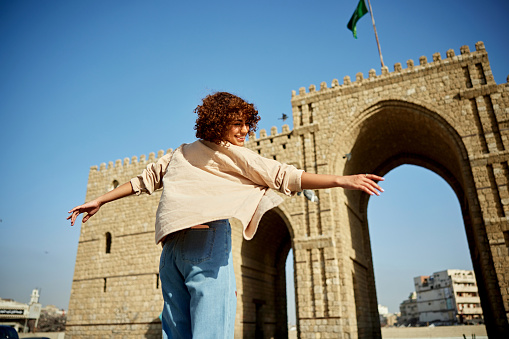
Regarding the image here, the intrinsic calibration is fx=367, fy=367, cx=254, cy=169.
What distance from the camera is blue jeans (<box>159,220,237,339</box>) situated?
1735 mm

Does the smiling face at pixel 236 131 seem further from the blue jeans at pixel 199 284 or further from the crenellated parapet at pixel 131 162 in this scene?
the crenellated parapet at pixel 131 162

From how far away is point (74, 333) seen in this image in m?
16.8

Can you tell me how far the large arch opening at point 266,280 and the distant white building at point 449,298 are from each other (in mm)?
47605

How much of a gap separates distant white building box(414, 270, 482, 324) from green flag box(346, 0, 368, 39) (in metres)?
52.6

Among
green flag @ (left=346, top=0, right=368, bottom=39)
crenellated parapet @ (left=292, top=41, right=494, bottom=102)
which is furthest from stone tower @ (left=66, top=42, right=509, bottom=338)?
green flag @ (left=346, top=0, right=368, bottom=39)

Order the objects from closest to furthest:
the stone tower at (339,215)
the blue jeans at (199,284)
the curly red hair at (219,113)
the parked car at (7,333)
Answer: the blue jeans at (199,284), the curly red hair at (219,113), the parked car at (7,333), the stone tower at (339,215)

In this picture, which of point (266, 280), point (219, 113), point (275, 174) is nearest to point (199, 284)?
point (275, 174)

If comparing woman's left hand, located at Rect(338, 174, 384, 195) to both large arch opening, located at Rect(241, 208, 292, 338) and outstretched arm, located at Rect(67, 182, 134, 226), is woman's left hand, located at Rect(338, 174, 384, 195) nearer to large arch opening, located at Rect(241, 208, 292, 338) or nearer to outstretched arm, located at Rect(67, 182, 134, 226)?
outstretched arm, located at Rect(67, 182, 134, 226)

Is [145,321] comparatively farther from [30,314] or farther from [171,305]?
[30,314]

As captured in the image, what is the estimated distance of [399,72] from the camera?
1449 centimetres

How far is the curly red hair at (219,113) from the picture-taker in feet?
7.02

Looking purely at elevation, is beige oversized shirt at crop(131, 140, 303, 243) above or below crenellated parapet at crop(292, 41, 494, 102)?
below

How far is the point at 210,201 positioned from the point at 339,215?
494 inches

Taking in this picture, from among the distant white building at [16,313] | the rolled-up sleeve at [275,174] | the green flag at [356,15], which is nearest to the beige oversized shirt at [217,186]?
the rolled-up sleeve at [275,174]
